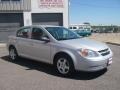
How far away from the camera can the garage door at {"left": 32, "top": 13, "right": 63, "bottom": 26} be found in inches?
945

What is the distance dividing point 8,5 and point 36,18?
2.75m

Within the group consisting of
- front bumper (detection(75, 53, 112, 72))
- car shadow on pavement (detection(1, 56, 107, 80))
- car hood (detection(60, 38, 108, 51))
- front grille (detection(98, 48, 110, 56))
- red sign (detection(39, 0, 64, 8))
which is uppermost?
red sign (detection(39, 0, 64, 8))

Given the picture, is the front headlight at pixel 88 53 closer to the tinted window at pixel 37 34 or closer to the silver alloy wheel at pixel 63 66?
the silver alloy wheel at pixel 63 66

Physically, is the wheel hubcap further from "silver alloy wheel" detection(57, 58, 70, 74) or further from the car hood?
the car hood

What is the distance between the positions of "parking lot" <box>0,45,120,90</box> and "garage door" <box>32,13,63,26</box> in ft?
47.1

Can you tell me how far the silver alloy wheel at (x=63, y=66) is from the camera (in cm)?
815

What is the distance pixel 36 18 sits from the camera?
2412cm

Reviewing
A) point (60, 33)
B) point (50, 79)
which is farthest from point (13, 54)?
point (50, 79)

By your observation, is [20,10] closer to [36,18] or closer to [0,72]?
[36,18]

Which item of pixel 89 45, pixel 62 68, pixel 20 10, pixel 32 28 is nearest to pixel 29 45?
pixel 32 28

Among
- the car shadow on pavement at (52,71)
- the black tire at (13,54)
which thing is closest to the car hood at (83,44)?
the car shadow on pavement at (52,71)

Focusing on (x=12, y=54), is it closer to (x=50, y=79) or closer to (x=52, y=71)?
(x=52, y=71)

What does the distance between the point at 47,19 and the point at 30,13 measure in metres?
1.65

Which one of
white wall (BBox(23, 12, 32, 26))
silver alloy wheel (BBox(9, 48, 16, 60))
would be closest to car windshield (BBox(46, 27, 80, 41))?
silver alloy wheel (BBox(9, 48, 16, 60))
